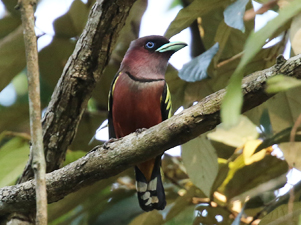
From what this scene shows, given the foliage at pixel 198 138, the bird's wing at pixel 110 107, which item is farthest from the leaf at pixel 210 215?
the bird's wing at pixel 110 107

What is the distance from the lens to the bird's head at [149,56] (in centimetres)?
377

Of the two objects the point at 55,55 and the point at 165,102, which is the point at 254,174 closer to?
the point at 165,102

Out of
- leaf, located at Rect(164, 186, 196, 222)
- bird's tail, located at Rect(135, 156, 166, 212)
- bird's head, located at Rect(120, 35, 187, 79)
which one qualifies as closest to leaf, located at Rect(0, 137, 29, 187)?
bird's tail, located at Rect(135, 156, 166, 212)

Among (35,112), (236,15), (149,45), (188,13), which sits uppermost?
(149,45)

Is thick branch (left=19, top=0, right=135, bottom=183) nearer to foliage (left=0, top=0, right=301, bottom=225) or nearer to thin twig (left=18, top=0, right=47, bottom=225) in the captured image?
foliage (left=0, top=0, right=301, bottom=225)

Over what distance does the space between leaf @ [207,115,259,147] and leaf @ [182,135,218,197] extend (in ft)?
0.54

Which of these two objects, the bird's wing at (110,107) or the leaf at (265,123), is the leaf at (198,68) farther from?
the leaf at (265,123)

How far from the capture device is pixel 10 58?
3520mm

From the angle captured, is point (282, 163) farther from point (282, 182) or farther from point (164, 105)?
point (164, 105)

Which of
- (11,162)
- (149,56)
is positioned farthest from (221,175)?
(11,162)

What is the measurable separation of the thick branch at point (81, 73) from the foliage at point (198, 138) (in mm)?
318

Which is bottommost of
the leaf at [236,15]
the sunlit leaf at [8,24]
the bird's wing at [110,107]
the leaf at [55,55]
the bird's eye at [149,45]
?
the leaf at [236,15]

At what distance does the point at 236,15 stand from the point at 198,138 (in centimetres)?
116

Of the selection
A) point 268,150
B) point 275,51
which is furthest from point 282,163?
point 275,51
